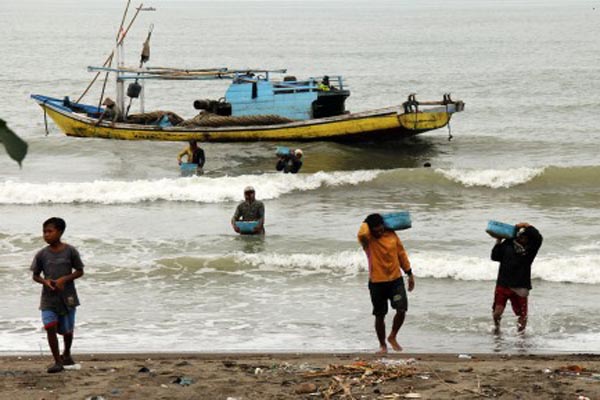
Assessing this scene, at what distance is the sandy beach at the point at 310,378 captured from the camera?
7.26 metres

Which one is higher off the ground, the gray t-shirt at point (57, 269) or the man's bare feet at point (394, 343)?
the gray t-shirt at point (57, 269)

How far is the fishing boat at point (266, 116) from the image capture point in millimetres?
24234

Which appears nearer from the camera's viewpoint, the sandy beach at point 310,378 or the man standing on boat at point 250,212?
the sandy beach at point 310,378

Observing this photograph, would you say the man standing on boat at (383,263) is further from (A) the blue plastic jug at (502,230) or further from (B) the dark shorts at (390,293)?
(A) the blue plastic jug at (502,230)

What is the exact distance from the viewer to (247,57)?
72.1 meters

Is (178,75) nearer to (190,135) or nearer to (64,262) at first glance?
(190,135)

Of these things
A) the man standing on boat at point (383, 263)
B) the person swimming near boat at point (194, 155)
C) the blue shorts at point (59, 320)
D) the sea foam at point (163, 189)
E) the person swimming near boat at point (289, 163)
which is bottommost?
the blue shorts at point (59, 320)

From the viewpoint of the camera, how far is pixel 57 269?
7957mm

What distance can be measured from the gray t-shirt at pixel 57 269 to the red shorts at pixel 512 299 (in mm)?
4117

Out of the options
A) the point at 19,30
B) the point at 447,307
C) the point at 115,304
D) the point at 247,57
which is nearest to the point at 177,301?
the point at 115,304

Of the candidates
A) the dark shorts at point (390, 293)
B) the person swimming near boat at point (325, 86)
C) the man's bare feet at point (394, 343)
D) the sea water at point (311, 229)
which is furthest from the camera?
the person swimming near boat at point (325, 86)

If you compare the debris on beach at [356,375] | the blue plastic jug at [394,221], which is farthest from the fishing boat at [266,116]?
the debris on beach at [356,375]

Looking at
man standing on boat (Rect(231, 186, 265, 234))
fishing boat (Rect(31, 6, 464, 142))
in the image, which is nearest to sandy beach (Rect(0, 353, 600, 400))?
man standing on boat (Rect(231, 186, 265, 234))

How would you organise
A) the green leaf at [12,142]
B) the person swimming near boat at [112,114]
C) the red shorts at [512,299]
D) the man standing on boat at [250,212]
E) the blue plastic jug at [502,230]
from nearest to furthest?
the green leaf at [12,142] → the blue plastic jug at [502,230] → the red shorts at [512,299] → the man standing on boat at [250,212] → the person swimming near boat at [112,114]
